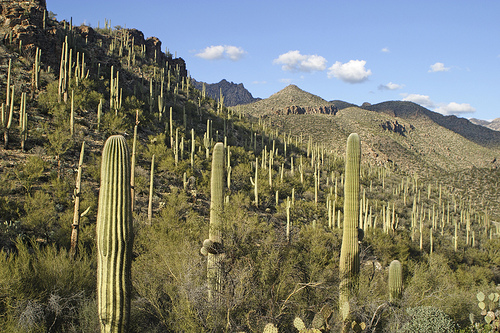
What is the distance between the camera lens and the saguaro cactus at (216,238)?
734cm

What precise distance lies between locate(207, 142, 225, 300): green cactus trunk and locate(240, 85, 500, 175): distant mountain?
37486mm

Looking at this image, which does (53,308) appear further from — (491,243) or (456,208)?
(456,208)

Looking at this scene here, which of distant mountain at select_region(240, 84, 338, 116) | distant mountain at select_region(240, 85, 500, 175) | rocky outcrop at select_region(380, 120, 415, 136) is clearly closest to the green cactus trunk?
distant mountain at select_region(240, 85, 500, 175)

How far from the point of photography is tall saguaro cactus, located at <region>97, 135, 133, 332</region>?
5566 mm

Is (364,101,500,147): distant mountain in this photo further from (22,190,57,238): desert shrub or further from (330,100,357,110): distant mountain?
(22,190,57,238): desert shrub

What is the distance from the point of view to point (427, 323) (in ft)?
24.0

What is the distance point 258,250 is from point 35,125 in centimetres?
1574

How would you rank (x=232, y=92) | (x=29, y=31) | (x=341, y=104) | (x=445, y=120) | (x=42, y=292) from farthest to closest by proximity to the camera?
1. (x=232, y=92)
2. (x=341, y=104)
3. (x=445, y=120)
4. (x=29, y=31)
5. (x=42, y=292)

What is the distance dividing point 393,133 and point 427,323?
62730 millimetres

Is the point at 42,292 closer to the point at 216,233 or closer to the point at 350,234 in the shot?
the point at 216,233

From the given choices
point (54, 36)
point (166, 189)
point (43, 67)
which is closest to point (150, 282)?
point (166, 189)

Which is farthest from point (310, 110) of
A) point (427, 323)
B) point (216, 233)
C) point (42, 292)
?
point (42, 292)

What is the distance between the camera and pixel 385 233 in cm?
1958

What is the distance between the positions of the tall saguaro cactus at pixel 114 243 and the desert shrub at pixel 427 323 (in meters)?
5.65
